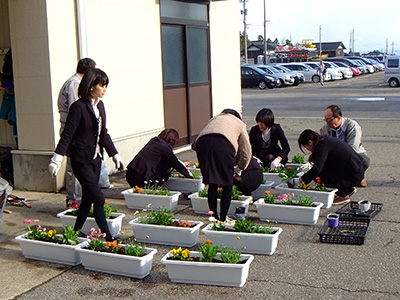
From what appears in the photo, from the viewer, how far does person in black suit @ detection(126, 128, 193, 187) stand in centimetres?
795

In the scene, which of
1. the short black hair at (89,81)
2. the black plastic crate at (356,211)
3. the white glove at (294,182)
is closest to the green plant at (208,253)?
the short black hair at (89,81)

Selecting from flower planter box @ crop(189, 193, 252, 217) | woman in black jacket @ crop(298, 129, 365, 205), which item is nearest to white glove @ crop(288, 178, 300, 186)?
woman in black jacket @ crop(298, 129, 365, 205)

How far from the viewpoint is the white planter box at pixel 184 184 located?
8438 millimetres

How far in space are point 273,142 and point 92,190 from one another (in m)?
3.74

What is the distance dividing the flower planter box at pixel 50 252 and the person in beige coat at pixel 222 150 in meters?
1.52

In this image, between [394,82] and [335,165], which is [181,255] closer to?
[335,165]

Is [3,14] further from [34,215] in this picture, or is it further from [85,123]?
[85,123]

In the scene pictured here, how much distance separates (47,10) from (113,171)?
285 centimetres

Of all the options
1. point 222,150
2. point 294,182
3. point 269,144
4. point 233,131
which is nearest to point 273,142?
point 269,144

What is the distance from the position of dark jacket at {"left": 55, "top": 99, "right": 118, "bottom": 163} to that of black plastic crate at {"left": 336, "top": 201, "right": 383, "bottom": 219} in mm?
3026

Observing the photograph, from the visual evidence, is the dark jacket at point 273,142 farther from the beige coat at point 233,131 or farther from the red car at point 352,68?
the red car at point 352,68

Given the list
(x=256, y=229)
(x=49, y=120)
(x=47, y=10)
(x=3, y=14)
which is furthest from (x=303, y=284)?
(x=3, y=14)

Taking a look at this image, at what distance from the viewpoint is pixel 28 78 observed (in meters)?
8.56

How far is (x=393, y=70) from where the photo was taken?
32.9 metres
